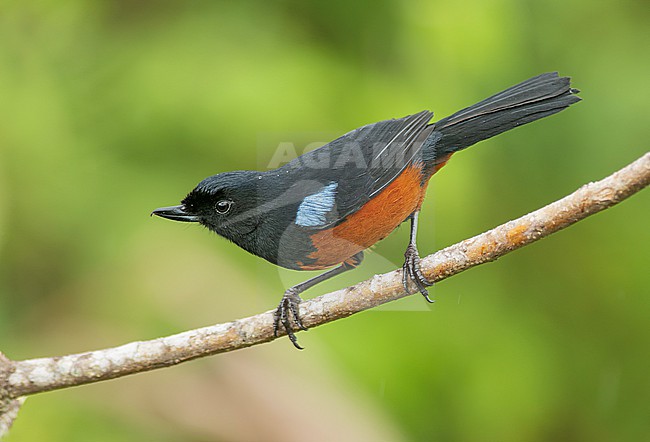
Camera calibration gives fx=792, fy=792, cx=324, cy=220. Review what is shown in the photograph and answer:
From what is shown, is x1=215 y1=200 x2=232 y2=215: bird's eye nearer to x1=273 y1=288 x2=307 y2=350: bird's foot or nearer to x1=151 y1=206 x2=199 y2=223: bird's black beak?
x1=151 y1=206 x2=199 y2=223: bird's black beak

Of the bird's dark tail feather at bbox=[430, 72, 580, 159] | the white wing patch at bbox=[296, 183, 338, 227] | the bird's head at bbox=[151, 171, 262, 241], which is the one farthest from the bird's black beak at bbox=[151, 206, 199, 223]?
the bird's dark tail feather at bbox=[430, 72, 580, 159]

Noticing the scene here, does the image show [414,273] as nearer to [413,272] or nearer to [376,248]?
[413,272]

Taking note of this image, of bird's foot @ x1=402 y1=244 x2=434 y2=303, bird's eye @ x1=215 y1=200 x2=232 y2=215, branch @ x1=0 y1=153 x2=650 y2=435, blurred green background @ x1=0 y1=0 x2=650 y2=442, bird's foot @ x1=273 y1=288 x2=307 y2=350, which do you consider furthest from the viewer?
blurred green background @ x1=0 y1=0 x2=650 y2=442

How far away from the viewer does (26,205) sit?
3941 mm

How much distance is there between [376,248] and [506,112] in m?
0.88

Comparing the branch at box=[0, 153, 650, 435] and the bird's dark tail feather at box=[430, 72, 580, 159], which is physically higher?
the bird's dark tail feather at box=[430, 72, 580, 159]

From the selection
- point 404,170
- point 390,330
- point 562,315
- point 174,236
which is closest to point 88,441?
point 174,236

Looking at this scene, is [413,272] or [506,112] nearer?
[413,272]

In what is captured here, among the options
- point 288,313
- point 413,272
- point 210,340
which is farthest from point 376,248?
point 210,340

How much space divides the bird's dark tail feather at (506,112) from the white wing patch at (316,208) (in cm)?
50

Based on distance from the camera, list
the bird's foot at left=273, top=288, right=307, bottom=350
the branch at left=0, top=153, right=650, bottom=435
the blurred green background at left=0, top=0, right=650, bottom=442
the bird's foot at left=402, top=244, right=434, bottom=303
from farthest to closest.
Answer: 1. the blurred green background at left=0, top=0, right=650, bottom=442
2. the bird's foot at left=273, top=288, right=307, bottom=350
3. the bird's foot at left=402, top=244, right=434, bottom=303
4. the branch at left=0, top=153, right=650, bottom=435

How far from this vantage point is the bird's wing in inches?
111

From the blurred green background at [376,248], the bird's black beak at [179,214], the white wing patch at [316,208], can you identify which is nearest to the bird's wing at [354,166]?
the white wing patch at [316,208]

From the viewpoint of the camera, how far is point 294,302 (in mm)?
2975
